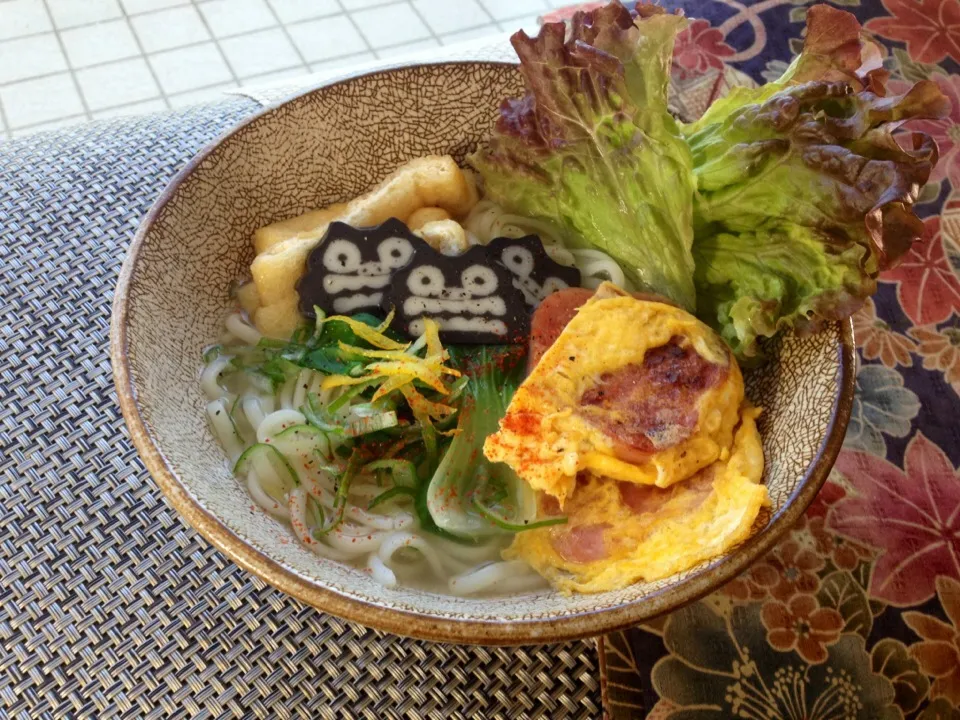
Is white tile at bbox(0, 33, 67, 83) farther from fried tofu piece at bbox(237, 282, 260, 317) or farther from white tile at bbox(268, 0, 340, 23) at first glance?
fried tofu piece at bbox(237, 282, 260, 317)

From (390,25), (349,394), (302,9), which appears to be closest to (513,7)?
(390,25)

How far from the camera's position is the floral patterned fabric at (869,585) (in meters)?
1.60

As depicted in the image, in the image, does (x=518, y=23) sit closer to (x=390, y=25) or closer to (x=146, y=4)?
(x=390, y=25)

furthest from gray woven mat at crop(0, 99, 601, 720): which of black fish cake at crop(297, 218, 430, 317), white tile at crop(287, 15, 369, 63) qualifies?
white tile at crop(287, 15, 369, 63)

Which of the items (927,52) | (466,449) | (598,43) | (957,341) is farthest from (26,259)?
(927,52)

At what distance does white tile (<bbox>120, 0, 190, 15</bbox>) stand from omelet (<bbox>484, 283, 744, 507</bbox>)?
420cm

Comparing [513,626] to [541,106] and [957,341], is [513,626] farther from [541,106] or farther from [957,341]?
[957,341]

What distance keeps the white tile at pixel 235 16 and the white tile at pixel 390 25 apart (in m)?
0.53

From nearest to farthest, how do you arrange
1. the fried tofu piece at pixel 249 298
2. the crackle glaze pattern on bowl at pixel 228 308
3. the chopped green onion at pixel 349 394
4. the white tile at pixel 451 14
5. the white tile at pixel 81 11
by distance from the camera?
the crackle glaze pattern on bowl at pixel 228 308
the chopped green onion at pixel 349 394
the fried tofu piece at pixel 249 298
the white tile at pixel 81 11
the white tile at pixel 451 14

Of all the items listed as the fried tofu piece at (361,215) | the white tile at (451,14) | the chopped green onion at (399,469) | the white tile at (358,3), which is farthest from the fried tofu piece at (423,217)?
the white tile at (358,3)

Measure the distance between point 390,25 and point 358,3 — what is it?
29 centimetres

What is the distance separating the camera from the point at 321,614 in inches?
63.0

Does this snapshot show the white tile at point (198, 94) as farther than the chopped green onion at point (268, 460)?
Yes

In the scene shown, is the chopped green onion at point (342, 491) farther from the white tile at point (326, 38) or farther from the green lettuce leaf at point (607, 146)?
the white tile at point (326, 38)
